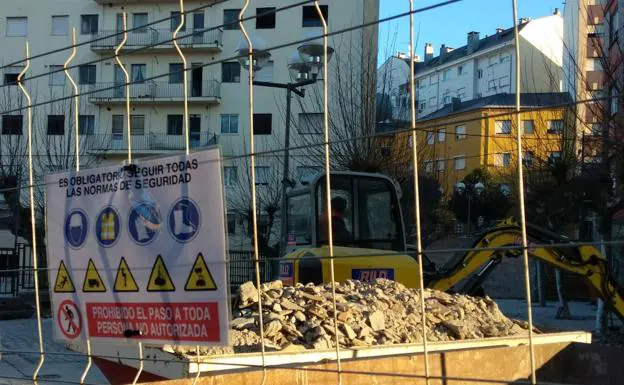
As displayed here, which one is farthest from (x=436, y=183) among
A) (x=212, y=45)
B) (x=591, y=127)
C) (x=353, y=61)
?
(x=212, y=45)

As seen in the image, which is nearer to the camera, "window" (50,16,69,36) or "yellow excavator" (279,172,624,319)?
"yellow excavator" (279,172,624,319)

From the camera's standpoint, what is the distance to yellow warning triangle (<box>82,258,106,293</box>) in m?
3.62

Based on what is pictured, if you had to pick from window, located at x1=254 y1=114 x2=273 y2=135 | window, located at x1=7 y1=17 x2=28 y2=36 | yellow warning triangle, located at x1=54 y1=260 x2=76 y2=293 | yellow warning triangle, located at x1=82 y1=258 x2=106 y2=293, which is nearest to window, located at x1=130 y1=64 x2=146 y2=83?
window, located at x1=254 y1=114 x2=273 y2=135

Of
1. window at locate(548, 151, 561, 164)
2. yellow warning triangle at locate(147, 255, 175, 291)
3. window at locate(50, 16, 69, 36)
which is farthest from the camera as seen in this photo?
window at locate(50, 16, 69, 36)

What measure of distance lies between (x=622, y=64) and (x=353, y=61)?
1034 centimetres

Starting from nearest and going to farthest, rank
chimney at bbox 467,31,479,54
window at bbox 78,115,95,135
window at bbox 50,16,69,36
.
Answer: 1. window at bbox 78,115,95,135
2. window at bbox 50,16,69,36
3. chimney at bbox 467,31,479,54

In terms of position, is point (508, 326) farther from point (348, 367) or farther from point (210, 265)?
point (210, 265)

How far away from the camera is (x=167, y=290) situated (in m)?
3.29

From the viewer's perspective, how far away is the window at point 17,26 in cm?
4412

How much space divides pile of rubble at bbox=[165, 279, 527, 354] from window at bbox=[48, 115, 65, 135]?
21.3 m

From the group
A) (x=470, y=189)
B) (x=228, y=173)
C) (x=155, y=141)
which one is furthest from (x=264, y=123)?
(x=228, y=173)

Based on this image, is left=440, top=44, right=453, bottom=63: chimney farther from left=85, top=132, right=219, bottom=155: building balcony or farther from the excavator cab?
the excavator cab

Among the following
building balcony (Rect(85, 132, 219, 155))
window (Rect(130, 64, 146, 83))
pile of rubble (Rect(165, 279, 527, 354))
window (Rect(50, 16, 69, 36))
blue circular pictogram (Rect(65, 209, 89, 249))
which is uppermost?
window (Rect(50, 16, 69, 36))

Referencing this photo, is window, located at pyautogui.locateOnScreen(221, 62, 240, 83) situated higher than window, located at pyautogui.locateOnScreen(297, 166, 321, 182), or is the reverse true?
window, located at pyautogui.locateOnScreen(221, 62, 240, 83)
